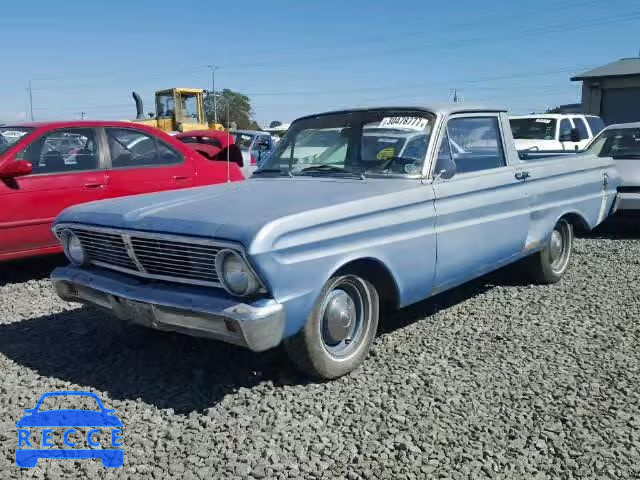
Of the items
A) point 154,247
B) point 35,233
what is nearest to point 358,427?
point 154,247

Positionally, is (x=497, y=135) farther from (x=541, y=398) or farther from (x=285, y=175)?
(x=541, y=398)

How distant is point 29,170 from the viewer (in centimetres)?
574

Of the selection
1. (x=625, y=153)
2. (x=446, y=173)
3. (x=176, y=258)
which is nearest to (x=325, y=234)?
(x=176, y=258)

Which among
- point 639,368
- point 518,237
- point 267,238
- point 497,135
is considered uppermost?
point 497,135

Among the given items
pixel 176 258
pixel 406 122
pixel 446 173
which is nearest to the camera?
pixel 176 258

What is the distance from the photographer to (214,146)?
29.1ft

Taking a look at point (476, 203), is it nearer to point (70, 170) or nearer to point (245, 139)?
point (70, 170)

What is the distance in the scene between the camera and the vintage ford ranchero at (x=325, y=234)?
322cm

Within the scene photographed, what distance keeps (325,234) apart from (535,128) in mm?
12856

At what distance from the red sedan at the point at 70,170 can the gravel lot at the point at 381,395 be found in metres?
0.91

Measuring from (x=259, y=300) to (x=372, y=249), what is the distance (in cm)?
85

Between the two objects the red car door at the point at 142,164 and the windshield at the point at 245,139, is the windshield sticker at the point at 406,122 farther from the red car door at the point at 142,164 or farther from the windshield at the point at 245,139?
the windshield at the point at 245,139

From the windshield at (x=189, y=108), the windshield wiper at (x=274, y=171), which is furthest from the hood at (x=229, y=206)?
the windshield at (x=189, y=108)

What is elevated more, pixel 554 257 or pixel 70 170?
pixel 70 170
